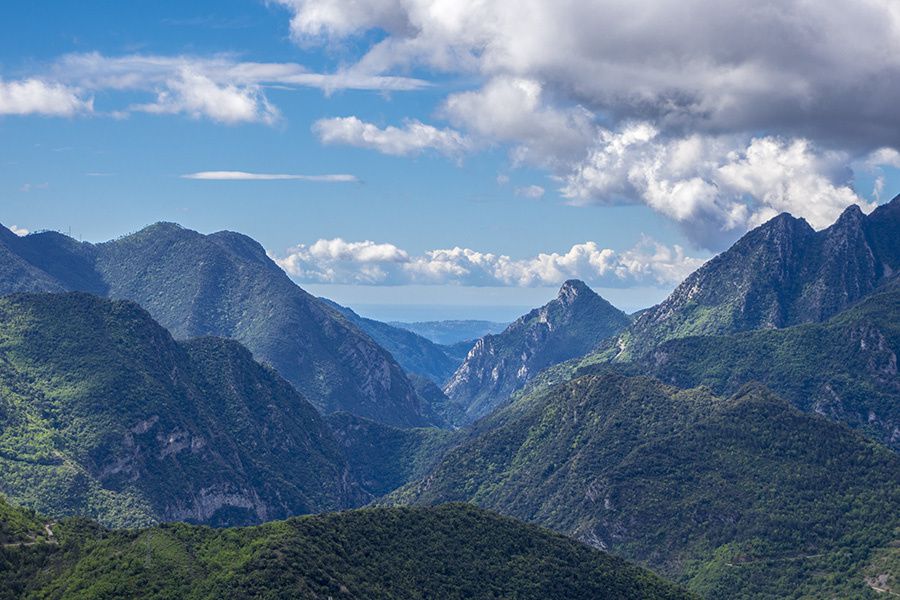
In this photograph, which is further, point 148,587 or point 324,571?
point 324,571

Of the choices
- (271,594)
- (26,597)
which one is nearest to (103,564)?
(26,597)

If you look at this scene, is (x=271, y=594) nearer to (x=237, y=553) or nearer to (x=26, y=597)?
(x=237, y=553)

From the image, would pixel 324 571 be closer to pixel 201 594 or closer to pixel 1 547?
pixel 201 594

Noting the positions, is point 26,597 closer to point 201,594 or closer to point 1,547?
point 1,547

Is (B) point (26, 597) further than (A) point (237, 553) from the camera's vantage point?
No

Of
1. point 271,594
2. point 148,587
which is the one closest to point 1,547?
point 148,587

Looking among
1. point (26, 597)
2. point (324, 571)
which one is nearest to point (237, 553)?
point (324, 571)

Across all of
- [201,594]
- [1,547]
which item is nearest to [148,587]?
[201,594]

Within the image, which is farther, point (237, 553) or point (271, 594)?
point (237, 553)
